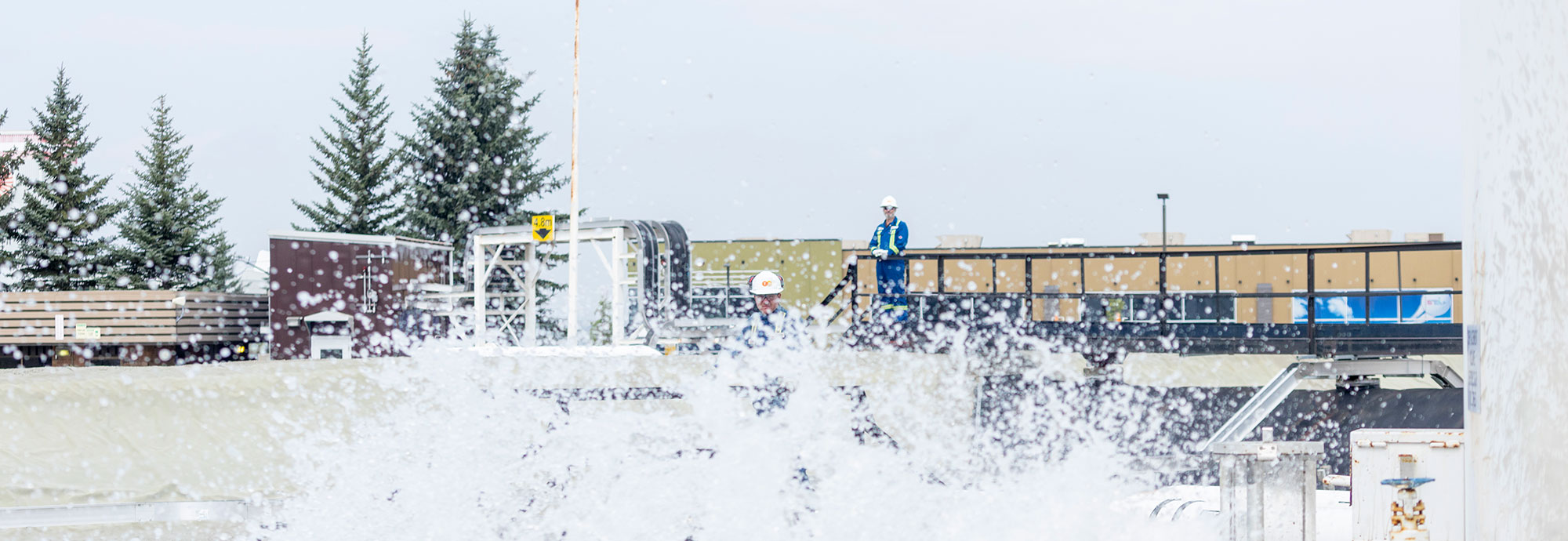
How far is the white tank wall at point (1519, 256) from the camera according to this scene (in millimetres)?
4262

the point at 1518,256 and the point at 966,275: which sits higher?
the point at 1518,256

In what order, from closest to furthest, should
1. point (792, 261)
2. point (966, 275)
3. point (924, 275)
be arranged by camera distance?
point (924, 275), point (966, 275), point (792, 261)

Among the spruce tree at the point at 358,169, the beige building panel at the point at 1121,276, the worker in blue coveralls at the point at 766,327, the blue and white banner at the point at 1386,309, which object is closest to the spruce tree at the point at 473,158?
the spruce tree at the point at 358,169

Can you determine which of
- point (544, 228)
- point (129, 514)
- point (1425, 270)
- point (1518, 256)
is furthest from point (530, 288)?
point (1425, 270)

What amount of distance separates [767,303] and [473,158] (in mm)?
31266

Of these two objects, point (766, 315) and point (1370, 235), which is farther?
point (1370, 235)

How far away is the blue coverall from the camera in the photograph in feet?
40.9

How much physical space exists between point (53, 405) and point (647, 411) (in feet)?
29.0

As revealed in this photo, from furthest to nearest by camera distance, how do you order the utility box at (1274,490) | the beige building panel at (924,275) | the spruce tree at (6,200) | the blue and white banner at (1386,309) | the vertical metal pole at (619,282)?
the beige building panel at (924,275)
the spruce tree at (6,200)
the blue and white banner at (1386,309)
the vertical metal pole at (619,282)
the utility box at (1274,490)

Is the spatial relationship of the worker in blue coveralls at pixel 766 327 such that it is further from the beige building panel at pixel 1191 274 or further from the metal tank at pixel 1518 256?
the beige building panel at pixel 1191 274

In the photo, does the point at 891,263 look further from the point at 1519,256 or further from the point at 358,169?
the point at 358,169

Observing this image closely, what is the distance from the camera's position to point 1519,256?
4.33 meters

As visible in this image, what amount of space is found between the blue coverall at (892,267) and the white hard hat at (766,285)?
4.25 m

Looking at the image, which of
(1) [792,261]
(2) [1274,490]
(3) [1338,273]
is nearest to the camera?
(2) [1274,490]
